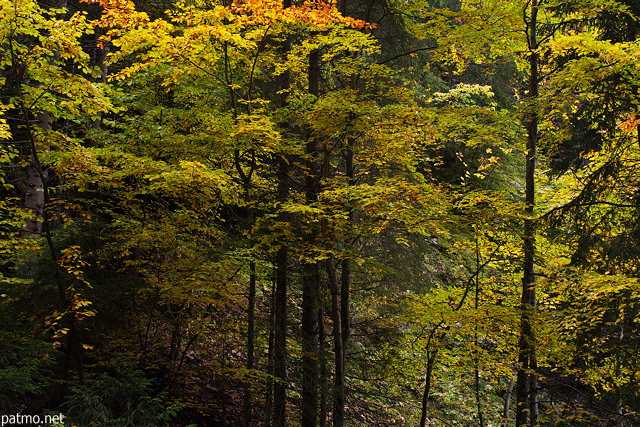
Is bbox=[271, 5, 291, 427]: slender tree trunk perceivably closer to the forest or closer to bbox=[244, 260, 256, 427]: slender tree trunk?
the forest

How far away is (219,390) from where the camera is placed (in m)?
8.31

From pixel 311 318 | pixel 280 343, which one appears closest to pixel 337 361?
pixel 311 318

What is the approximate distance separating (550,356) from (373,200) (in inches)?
224

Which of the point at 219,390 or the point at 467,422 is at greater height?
the point at 219,390

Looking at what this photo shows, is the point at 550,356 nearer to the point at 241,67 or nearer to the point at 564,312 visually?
the point at 564,312

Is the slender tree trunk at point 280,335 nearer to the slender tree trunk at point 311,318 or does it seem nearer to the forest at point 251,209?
the forest at point 251,209

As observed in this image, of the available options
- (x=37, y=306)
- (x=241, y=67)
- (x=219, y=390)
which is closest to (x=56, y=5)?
(x=241, y=67)

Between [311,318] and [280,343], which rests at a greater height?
[311,318]
